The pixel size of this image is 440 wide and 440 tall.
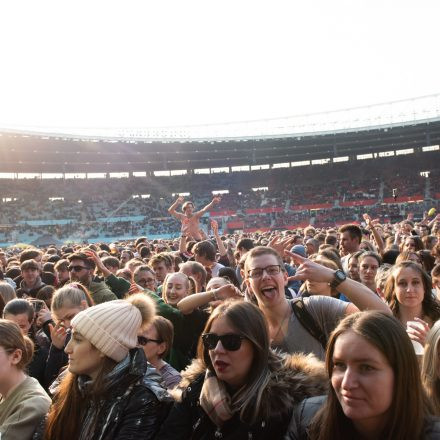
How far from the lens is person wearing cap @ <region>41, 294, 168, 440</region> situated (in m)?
2.50

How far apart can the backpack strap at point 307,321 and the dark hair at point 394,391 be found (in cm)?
108

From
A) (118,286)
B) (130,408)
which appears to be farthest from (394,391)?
(118,286)

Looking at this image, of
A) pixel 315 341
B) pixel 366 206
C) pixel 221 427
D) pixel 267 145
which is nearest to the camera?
pixel 221 427

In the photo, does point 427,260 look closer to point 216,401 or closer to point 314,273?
point 314,273

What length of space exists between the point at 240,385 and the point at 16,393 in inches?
54.0

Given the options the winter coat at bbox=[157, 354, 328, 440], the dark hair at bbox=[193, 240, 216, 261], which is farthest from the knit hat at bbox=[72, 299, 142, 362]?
the dark hair at bbox=[193, 240, 216, 261]

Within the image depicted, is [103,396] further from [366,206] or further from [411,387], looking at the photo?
[366,206]

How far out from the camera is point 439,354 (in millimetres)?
2496

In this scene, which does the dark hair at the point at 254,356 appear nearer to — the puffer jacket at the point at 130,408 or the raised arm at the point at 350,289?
the puffer jacket at the point at 130,408

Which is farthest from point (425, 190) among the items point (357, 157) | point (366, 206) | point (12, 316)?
point (12, 316)

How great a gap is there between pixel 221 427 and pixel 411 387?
35.4 inches

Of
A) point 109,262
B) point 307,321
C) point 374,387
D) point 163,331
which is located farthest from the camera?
point 109,262

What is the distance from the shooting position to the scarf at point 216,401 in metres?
2.36

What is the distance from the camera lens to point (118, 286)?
629cm
